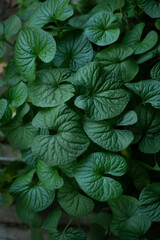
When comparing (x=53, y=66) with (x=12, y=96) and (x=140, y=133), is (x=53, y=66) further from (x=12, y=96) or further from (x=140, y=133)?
(x=140, y=133)

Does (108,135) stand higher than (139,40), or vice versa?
(139,40)

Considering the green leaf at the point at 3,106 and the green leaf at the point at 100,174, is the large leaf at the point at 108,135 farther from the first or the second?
the green leaf at the point at 3,106

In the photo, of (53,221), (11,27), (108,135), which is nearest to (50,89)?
(108,135)

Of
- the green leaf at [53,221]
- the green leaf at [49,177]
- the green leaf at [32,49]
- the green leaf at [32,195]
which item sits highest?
the green leaf at [32,49]

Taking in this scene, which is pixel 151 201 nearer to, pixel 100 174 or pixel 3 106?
Answer: pixel 100 174

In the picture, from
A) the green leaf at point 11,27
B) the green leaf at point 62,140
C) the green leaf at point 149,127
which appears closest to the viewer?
the green leaf at point 62,140

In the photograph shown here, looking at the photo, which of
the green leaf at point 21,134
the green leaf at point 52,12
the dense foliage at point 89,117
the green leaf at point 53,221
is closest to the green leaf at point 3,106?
the dense foliage at point 89,117
